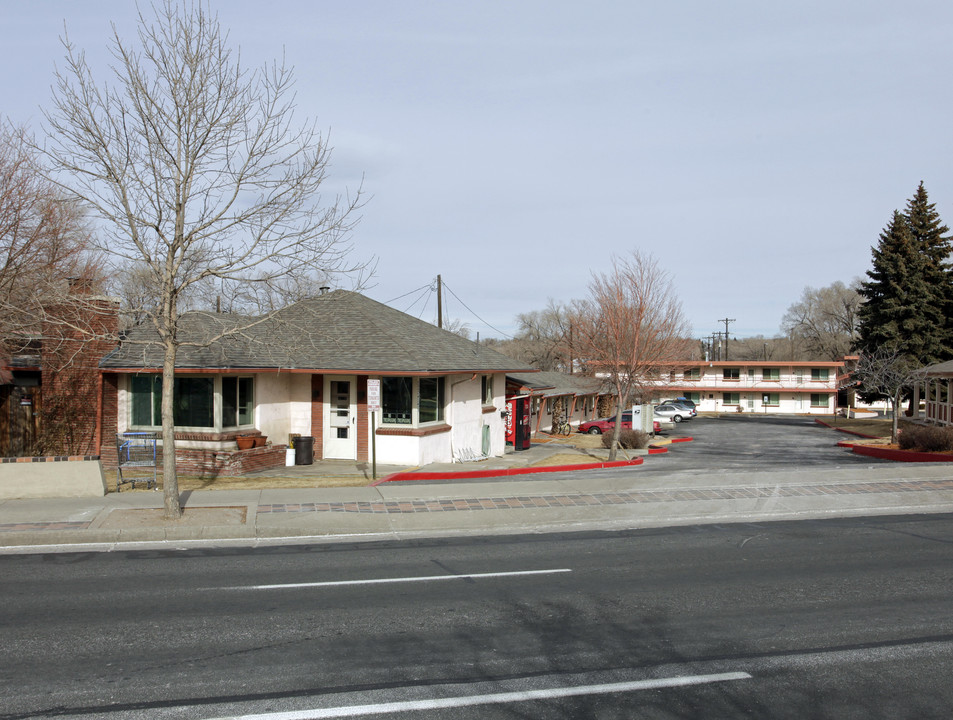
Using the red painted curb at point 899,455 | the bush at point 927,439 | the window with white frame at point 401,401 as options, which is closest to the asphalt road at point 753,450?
the red painted curb at point 899,455

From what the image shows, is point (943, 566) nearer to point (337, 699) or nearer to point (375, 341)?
point (337, 699)

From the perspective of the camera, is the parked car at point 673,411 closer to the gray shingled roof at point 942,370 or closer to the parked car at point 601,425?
the parked car at point 601,425

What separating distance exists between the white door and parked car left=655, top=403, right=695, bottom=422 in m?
36.4

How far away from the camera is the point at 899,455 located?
2644 centimetres

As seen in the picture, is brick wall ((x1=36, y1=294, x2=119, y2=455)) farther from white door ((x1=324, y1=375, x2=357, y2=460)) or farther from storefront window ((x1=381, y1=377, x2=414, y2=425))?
storefront window ((x1=381, y1=377, x2=414, y2=425))

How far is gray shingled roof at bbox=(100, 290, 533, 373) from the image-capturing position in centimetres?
1891

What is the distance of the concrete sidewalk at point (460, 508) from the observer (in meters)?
11.1

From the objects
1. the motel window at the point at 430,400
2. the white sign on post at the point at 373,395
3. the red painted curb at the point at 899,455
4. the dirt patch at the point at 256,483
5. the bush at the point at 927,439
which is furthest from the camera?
the bush at the point at 927,439

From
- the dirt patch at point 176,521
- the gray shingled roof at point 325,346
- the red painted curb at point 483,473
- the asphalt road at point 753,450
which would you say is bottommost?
the asphalt road at point 753,450

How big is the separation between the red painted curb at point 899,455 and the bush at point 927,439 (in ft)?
1.18

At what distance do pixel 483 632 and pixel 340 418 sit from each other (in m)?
14.8

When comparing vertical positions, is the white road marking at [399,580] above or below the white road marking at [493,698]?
below

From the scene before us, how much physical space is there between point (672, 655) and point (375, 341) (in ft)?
54.9

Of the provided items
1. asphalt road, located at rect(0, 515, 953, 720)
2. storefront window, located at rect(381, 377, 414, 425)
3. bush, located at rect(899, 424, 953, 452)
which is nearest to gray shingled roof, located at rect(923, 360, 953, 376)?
bush, located at rect(899, 424, 953, 452)
